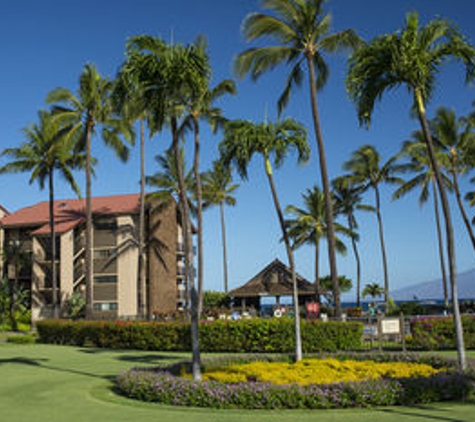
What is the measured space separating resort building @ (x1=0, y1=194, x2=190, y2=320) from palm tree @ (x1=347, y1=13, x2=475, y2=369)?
3838cm

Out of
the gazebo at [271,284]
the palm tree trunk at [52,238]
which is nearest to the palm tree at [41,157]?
the palm tree trunk at [52,238]

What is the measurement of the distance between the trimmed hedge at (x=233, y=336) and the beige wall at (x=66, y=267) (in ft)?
72.0

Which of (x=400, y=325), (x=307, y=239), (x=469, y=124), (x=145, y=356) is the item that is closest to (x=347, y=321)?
(x=400, y=325)

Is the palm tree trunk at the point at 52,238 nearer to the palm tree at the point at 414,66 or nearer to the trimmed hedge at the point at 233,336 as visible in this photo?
the trimmed hedge at the point at 233,336

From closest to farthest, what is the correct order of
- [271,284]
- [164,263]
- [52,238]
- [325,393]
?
[325,393] → [52,238] → [271,284] → [164,263]

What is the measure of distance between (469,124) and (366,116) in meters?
24.3

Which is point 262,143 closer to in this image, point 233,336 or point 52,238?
point 233,336

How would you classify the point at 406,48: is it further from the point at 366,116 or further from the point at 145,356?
the point at 145,356

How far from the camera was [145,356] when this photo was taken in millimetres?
24031

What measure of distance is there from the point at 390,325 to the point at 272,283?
101ft

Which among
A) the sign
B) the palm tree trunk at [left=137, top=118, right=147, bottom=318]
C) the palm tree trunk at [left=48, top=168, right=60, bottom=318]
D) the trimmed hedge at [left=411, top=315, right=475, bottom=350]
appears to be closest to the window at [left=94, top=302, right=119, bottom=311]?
the palm tree trunk at [left=137, top=118, right=147, bottom=318]

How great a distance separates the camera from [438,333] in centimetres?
2338

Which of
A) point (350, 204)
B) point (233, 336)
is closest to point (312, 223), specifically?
point (350, 204)

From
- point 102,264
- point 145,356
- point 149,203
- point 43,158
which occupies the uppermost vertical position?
point 43,158
